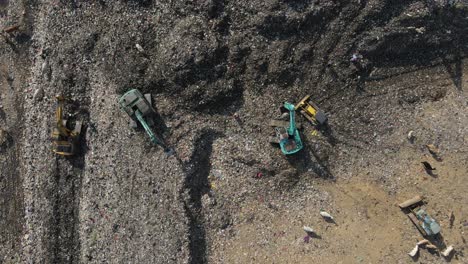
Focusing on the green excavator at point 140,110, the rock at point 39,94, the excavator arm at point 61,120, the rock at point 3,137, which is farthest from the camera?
the rock at point 3,137

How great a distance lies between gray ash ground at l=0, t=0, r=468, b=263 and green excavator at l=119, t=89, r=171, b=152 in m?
0.48

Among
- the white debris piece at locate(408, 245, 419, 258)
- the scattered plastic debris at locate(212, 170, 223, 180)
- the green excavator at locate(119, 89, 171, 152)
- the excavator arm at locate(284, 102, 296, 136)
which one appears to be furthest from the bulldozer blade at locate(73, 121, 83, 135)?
the white debris piece at locate(408, 245, 419, 258)

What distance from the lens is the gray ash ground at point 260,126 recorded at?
15172 mm

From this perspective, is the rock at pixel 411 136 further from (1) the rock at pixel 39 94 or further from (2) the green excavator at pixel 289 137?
(1) the rock at pixel 39 94

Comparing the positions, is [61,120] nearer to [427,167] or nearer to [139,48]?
[139,48]

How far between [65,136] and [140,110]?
373 cm

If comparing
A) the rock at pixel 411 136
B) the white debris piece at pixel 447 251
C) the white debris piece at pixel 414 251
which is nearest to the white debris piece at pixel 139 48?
the rock at pixel 411 136

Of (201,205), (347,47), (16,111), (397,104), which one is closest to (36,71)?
(16,111)

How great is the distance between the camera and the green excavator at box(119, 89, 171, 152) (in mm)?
15086

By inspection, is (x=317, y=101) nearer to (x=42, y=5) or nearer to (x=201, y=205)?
(x=201, y=205)

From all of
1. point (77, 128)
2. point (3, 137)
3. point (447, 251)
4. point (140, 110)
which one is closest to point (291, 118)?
point (140, 110)

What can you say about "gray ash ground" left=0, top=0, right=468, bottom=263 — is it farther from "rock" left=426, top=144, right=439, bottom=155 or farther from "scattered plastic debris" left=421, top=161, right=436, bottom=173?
"scattered plastic debris" left=421, top=161, right=436, bottom=173

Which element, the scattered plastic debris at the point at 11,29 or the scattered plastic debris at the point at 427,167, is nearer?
the scattered plastic debris at the point at 427,167

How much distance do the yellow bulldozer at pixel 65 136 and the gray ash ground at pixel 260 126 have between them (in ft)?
2.39
